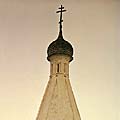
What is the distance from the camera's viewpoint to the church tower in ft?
10.9

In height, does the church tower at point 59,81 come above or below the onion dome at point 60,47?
below

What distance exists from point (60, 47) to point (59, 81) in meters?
0.25

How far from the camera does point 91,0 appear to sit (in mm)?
3348

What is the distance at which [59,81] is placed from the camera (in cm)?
345

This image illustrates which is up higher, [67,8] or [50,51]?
[67,8]

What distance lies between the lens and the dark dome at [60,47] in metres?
3.40

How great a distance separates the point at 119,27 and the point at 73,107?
2.14 feet

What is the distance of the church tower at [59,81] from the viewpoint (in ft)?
10.9

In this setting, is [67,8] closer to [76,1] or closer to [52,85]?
[76,1]

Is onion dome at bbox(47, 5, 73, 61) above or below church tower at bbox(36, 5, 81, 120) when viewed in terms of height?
above

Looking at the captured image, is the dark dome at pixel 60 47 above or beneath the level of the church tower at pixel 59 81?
above

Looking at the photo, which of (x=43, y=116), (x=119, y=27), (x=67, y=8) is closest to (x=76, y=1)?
(x=67, y=8)

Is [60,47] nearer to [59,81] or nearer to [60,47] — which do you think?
[60,47]

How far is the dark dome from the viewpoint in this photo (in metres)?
3.40
